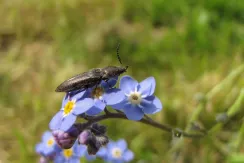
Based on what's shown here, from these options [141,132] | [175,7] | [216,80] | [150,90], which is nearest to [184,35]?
[175,7]

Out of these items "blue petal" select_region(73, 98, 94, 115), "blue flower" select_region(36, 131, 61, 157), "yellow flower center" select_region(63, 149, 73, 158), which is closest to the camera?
"blue petal" select_region(73, 98, 94, 115)

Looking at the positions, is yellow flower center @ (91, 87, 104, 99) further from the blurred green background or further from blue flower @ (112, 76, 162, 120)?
the blurred green background

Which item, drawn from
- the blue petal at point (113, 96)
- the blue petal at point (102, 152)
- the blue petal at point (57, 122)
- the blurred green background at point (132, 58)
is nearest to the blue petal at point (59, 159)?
the blue petal at point (102, 152)

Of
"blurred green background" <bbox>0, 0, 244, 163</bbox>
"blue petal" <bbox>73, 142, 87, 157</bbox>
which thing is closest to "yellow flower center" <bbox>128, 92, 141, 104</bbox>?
"blue petal" <bbox>73, 142, 87, 157</bbox>

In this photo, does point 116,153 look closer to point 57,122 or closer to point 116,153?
point 116,153

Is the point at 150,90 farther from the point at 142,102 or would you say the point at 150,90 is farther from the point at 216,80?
the point at 216,80

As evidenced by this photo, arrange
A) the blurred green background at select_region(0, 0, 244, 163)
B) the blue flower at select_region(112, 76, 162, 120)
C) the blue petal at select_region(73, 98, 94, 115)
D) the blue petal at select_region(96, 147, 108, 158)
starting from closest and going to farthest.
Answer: the blue petal at select_region(73, 98, 94, 115)
the blue flower at select_region(112, 76, 162, 120)
the blue petal at select_region(96, 147, 108, 158)
the blurred green background at select_region(0, 0, 244, 163)
